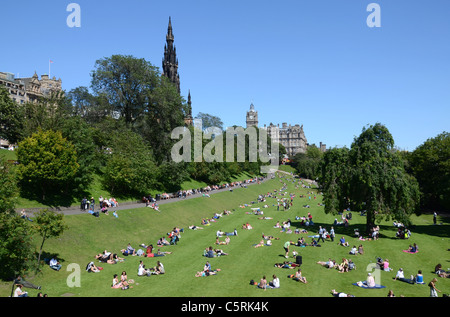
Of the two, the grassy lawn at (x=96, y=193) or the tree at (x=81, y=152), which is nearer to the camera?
the grassy lawn at (x=96, y=193)

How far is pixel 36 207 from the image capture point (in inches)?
1208

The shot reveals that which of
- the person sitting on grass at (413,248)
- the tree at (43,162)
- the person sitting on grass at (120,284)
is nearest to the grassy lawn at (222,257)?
the person sitting on grass at (120,284)

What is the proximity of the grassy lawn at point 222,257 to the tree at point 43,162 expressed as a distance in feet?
17.4

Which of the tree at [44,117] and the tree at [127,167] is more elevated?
the tree at [44,117]

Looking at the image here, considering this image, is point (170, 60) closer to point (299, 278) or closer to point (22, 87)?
point (22, 87)

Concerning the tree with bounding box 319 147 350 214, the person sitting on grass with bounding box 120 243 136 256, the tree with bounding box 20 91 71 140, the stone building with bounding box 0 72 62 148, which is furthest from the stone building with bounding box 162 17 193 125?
the person sitting on grass with bounding box 120 243 136 256

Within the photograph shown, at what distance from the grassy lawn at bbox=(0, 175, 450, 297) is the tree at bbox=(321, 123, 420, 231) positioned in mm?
3212

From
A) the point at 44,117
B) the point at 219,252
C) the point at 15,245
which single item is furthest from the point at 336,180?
the point at 44,117

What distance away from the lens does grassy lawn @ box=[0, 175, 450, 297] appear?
62.5ft

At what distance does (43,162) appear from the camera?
3142 cm

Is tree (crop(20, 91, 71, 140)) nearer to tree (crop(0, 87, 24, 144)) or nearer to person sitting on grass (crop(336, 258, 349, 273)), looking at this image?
tree (crop(0, 87, 24, 144))

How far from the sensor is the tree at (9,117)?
4791 centimetres

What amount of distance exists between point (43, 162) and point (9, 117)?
78.4 feet

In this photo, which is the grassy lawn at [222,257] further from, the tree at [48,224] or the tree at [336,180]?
the tree at [336,180]
